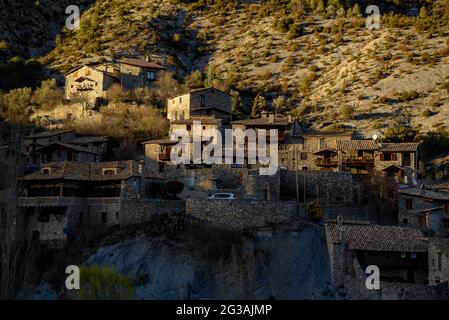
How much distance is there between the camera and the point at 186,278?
5234 centimetres

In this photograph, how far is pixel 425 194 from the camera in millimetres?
59094

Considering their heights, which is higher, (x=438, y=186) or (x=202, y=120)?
(x=202, y=120)

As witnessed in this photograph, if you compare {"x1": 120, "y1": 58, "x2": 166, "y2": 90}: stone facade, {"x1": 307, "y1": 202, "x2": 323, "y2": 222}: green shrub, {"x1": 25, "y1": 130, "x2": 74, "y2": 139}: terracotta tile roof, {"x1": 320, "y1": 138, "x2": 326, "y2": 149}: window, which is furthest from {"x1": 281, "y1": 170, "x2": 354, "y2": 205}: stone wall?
{"x1": 120, "y1": 58, "x2": 166, "y2": 90}: stone facade

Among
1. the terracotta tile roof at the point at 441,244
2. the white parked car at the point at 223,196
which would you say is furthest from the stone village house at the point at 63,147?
the terracotta tile roof at the point at 441,244

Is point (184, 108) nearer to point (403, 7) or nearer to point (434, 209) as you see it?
point (434, 209)

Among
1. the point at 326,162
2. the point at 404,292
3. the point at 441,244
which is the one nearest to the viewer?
the point at 404,292

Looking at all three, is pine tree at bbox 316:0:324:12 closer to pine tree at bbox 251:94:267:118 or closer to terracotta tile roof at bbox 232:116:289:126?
pine tree at bbox 251:94:267:118

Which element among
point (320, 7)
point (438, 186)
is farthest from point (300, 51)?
point (438, 186)

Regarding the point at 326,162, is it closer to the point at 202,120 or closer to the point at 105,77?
the point at 202,120

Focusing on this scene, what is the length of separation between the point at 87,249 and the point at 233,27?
87.0 metres

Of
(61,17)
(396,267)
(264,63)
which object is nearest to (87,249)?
(396,267)

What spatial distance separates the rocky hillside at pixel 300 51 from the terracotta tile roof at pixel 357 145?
10.0 meters

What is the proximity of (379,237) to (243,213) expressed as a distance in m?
10.1

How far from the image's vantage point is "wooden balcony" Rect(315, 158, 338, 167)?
71062 millimetres
